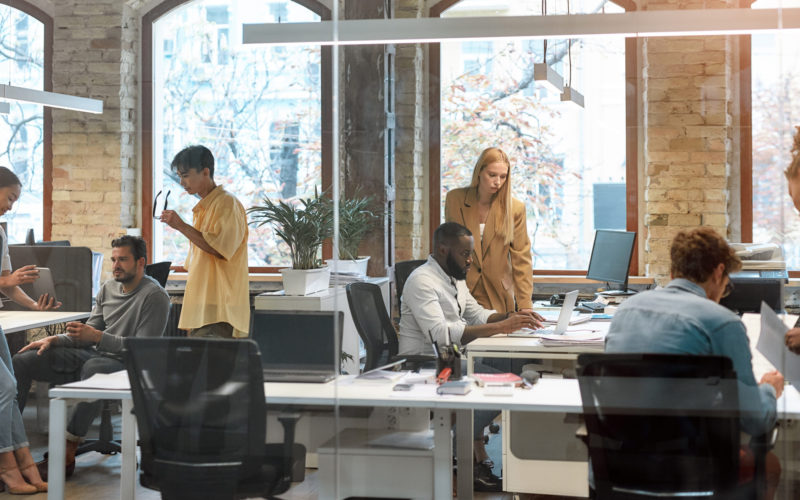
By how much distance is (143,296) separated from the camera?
13.2 ft

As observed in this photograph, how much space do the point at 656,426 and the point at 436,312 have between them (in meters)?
1.16

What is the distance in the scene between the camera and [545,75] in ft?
12.6

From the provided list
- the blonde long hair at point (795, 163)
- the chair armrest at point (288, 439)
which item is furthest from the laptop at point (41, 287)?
the blonde long hair at point (795, 163)

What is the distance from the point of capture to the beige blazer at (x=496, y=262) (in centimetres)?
386

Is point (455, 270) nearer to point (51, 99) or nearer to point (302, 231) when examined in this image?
point (302, 231)

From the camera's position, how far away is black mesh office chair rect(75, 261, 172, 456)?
11.8ft

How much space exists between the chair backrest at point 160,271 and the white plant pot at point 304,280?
1.84ft

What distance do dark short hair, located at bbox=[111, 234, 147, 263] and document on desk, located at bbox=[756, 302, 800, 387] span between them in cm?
286

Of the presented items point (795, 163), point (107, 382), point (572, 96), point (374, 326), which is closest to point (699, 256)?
point (795, 163)

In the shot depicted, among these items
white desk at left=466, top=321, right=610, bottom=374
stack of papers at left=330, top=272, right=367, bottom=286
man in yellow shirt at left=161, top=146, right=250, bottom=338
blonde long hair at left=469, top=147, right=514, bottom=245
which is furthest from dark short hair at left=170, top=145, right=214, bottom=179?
white desk at left=466, top=321, right=610, bottom=374

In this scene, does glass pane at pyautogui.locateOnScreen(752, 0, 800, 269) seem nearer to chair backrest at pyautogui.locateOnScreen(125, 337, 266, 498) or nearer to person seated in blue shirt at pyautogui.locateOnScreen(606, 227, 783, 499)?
person seated in blue shirt at pyautogui.locateOnScreen(606, 227, 783, 499)

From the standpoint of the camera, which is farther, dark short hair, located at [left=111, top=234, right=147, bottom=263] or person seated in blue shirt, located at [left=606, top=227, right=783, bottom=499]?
dark short hair, located at [left=111, top=234, right=147, bottom=263]

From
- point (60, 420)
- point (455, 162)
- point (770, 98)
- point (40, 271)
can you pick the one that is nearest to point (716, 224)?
point (770, 98)

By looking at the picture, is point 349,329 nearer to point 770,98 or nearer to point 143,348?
point 143,348
